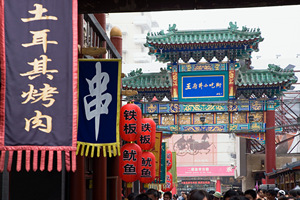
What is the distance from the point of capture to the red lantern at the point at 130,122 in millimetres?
13711

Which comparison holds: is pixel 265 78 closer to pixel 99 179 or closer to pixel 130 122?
pixel 130 122

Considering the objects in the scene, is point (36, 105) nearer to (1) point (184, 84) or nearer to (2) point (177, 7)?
(2) point (177, 7)

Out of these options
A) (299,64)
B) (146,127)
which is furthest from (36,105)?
(299,64)

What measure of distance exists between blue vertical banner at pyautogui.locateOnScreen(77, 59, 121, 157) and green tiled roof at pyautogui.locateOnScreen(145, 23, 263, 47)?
59.3ft

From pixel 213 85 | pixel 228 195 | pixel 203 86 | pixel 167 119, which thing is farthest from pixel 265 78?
pixel 228 195

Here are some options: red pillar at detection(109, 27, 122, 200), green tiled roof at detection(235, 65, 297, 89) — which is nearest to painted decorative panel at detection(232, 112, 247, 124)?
green tiled roof at detection(235, 65, 297, 89)

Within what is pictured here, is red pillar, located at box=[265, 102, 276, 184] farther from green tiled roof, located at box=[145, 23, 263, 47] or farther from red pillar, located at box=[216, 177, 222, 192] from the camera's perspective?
red pillar, located at box=[216, 177, 222, 192]

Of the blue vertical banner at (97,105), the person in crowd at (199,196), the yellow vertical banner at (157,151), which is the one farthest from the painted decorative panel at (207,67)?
the person in crowd at (199,196)

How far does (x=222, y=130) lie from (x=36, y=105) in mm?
21999

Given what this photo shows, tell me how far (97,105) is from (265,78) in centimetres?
1960

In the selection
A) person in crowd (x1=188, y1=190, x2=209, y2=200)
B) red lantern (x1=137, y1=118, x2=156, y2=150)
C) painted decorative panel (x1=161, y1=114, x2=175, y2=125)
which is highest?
painted decorative panel (x1=161, y1=114, x2=175, y2=125)

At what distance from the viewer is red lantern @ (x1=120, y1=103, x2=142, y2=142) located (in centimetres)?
1371

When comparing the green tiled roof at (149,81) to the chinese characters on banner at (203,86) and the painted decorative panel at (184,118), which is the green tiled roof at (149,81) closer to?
the chinese characters on banner at (203,86)

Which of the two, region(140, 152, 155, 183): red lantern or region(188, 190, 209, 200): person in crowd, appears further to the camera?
region(140, 152, 155, 183): red lantern
